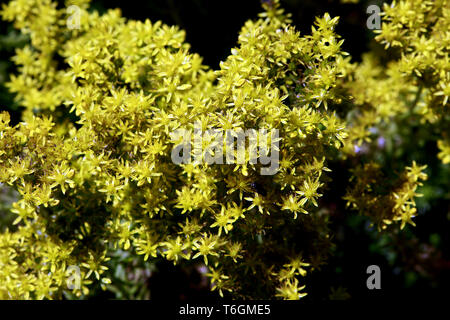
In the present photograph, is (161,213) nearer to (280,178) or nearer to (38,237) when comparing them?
(280,178)

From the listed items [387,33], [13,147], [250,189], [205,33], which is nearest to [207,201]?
[250,189]

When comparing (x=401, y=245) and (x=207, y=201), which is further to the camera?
(x=401, y=245)

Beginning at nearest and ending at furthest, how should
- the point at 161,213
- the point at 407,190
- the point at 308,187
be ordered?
the point at 308,187 < the point at 161,213 < the point at 407,190

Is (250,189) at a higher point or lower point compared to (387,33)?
lower
